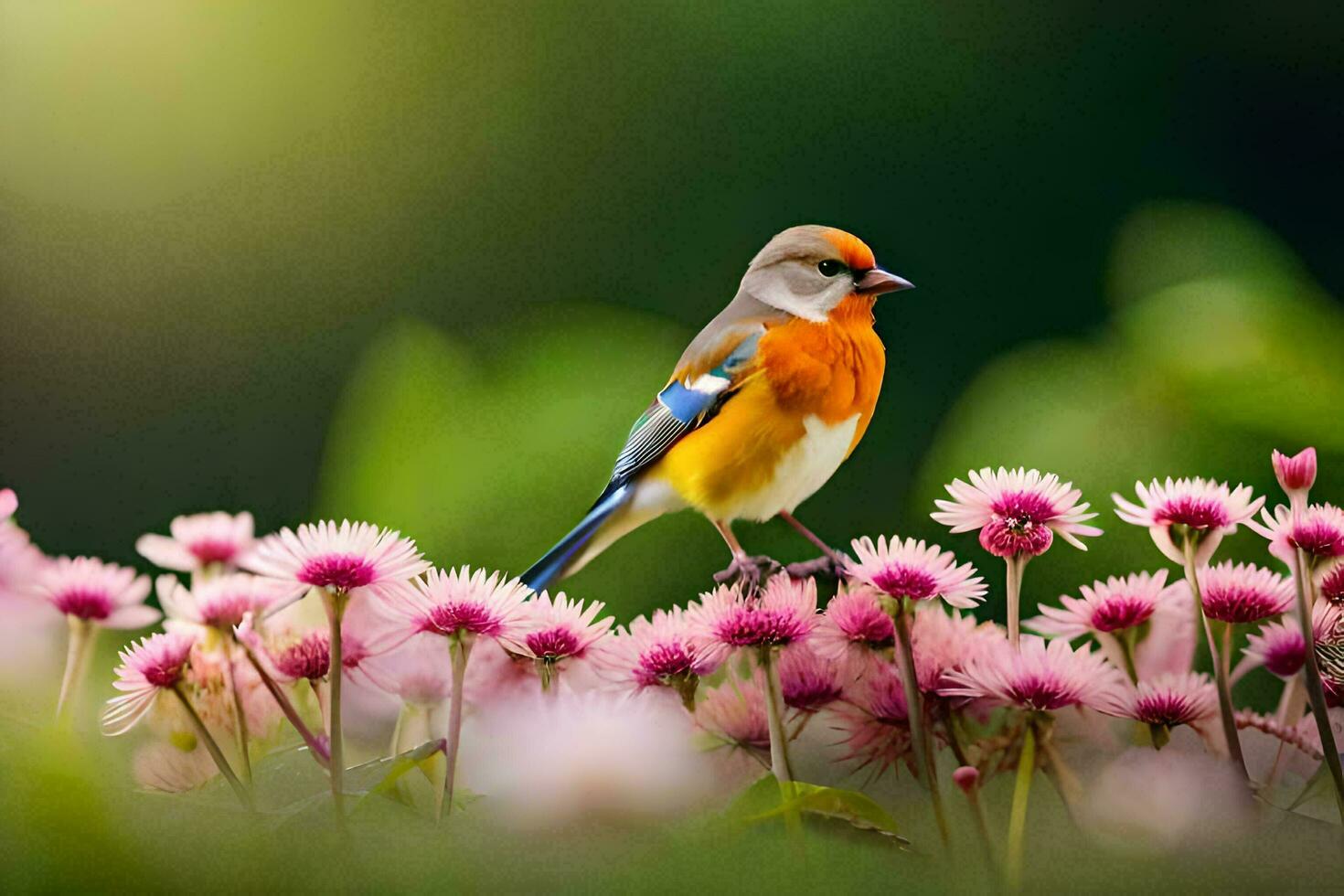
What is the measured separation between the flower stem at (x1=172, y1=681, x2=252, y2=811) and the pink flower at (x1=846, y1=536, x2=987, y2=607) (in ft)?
0.49

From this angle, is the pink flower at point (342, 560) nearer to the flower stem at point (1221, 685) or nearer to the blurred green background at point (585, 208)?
the flower stem at point (1221, 685)

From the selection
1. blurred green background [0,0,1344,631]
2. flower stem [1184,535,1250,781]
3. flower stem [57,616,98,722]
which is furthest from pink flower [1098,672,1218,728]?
blurred green background [0,0,1344,631]

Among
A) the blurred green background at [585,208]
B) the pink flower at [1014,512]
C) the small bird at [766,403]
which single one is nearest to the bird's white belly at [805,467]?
the small bird at [766,403]

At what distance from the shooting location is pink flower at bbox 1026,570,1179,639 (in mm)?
334

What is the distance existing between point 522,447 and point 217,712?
1.26 ft

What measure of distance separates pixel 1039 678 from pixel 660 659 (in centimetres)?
9

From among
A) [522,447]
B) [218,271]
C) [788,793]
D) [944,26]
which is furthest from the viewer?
[944,26]

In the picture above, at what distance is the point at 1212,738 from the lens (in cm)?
31

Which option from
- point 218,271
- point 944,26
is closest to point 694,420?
point 218,271

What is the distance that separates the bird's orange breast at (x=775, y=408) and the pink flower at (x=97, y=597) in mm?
194

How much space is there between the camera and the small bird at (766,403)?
1.56 ft

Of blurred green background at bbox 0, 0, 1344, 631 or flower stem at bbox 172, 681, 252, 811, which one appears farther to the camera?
blurred green background at bbox 0, 0, 1344, 631

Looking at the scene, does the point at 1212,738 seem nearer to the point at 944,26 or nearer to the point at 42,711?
the point at 42,711

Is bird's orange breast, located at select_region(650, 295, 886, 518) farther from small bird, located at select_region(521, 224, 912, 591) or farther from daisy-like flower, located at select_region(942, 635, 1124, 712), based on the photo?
daisy-like flower, located at select_region(942, 635, 1124, 712)
